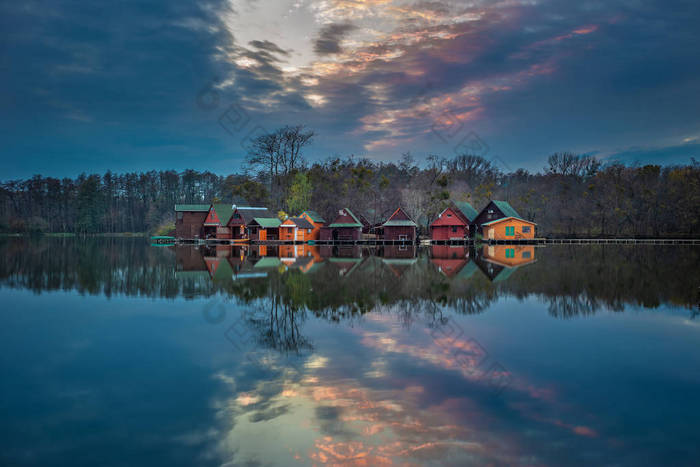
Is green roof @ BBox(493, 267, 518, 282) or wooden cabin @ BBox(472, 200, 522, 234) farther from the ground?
wooden cabin @ BBox(472, 200, 522, 234)

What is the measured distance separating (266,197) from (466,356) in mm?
69973

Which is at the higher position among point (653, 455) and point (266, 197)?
point (266, 197)

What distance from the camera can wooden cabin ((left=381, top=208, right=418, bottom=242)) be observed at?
58.1 meters

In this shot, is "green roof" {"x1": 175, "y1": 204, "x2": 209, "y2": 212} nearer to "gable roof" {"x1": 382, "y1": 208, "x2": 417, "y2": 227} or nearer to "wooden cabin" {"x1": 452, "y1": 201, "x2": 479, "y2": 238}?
"gable roof" {"x1": 382, "y1": 208, "x2": 417, "y2": 227}

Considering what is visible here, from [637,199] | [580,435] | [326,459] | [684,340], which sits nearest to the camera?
[326,459]

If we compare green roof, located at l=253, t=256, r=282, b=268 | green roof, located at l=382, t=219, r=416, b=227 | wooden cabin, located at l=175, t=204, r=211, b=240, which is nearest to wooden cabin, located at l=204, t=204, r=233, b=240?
wooden cabin, located at l=175, t=204, r=211, b=240

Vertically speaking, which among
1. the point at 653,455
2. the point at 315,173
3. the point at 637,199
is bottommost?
the point at 653,455

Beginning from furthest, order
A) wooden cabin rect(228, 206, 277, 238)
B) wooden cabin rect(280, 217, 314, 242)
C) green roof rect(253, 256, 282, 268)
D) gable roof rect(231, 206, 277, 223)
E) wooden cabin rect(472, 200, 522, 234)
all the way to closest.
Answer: wooden cabin rect(228, 206, 277, 238), gable roof rect(231, 206, 277, 223), wooden cabin rect(472, 200, 522, 234), wooden cabin rect(280, 217, 314, 242), green roof rect(253, 256, 282, 268)

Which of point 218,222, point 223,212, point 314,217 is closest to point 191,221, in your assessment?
point 218,222

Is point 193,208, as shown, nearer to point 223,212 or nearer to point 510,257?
point 223,212

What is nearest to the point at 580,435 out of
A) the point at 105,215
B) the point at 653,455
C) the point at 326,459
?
the point at 653,455

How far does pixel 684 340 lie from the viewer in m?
9.70

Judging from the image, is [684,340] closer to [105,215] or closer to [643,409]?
[643,409]

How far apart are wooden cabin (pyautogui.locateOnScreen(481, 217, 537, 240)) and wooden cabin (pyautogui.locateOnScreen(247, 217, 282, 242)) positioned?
98.5ft
